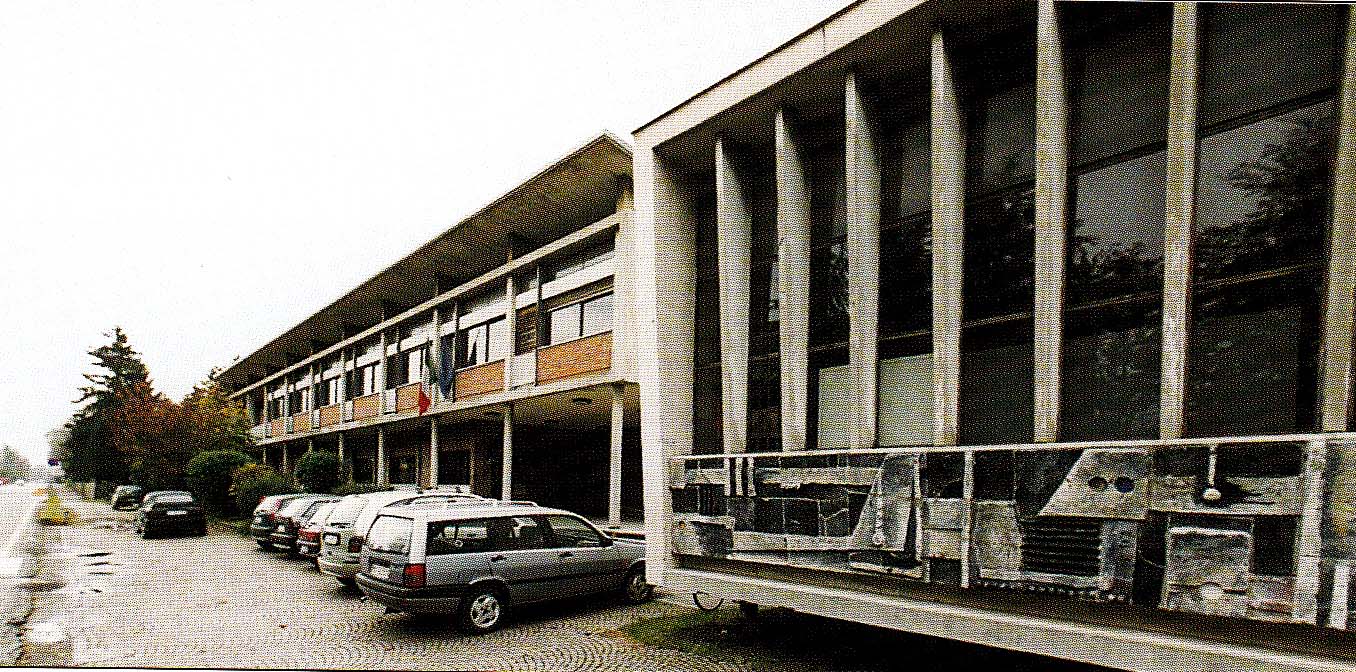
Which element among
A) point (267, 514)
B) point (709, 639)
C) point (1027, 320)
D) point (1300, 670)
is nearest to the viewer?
point (1300, 670)

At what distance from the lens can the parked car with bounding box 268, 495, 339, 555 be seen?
19.4 metres

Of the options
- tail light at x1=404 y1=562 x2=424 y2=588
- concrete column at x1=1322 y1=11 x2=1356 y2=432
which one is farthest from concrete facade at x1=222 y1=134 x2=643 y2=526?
concrete column at x1=1322 y1=11 x2=1356 y2=432

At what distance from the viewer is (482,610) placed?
1084 cm

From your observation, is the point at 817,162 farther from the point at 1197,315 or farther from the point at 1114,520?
the point at 1114,520

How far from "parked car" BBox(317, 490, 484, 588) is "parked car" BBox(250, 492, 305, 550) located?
5.81 meters

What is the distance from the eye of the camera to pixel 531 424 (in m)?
27.0

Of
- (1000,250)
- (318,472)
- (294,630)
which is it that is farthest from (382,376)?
(1000,250)

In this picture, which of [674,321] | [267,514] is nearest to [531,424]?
[267,514]

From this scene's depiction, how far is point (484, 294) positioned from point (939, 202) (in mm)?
18564

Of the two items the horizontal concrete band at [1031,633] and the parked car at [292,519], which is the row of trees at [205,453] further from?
the horizontal concrete band at [1031,633]

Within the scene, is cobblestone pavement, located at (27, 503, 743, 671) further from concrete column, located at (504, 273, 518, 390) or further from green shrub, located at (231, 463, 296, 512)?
green shrub, located at (231, 463, 296, 512)

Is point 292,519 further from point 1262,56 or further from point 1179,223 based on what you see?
point 1262,56

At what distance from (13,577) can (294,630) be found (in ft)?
31.9

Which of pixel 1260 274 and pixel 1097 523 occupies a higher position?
pixel 1260 274
